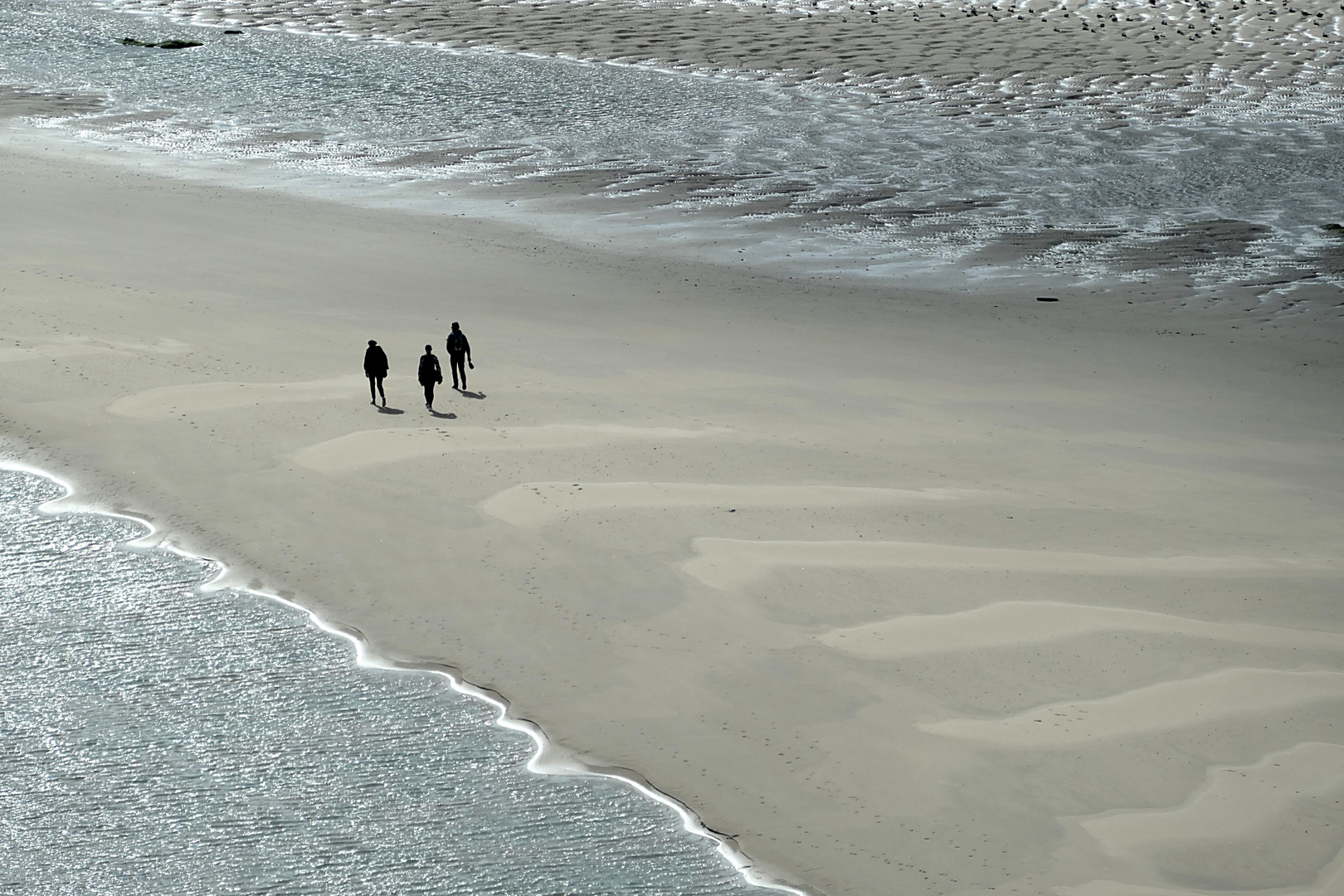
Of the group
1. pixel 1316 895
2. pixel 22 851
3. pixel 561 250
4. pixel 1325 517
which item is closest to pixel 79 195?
pixel 561 250

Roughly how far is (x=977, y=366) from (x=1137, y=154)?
45.2 ft

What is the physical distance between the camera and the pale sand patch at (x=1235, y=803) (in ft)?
29.2

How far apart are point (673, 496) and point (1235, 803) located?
20.7 ft

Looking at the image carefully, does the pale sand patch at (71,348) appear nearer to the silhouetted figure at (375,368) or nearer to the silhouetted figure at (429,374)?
the silhouetted figure at (375,368)

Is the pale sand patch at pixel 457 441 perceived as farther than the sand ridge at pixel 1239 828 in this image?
Yes

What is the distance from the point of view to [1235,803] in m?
9.20

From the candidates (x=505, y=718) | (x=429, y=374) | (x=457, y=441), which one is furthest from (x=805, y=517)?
(x=429, y=374)

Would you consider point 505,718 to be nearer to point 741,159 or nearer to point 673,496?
point 673,496

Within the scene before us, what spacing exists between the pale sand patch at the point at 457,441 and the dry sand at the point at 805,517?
55mm

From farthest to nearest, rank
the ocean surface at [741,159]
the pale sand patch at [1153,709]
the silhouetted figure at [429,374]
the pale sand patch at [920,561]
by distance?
the ocean surface at [741,159] < the silhouetted figure at [429,374] < the pale sand patch at [920,561] < the pale sand patch at [1153,709]

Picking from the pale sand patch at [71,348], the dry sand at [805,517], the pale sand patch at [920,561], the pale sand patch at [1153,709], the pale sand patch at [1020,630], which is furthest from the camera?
the pale sand patch at [71,348]

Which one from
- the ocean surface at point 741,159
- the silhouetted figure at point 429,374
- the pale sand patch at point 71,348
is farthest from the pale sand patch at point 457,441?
the ocean surface at point 741,159

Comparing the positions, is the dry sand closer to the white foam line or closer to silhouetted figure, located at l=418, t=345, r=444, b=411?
the white foam line

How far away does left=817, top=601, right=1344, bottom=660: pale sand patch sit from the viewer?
11.2 m
